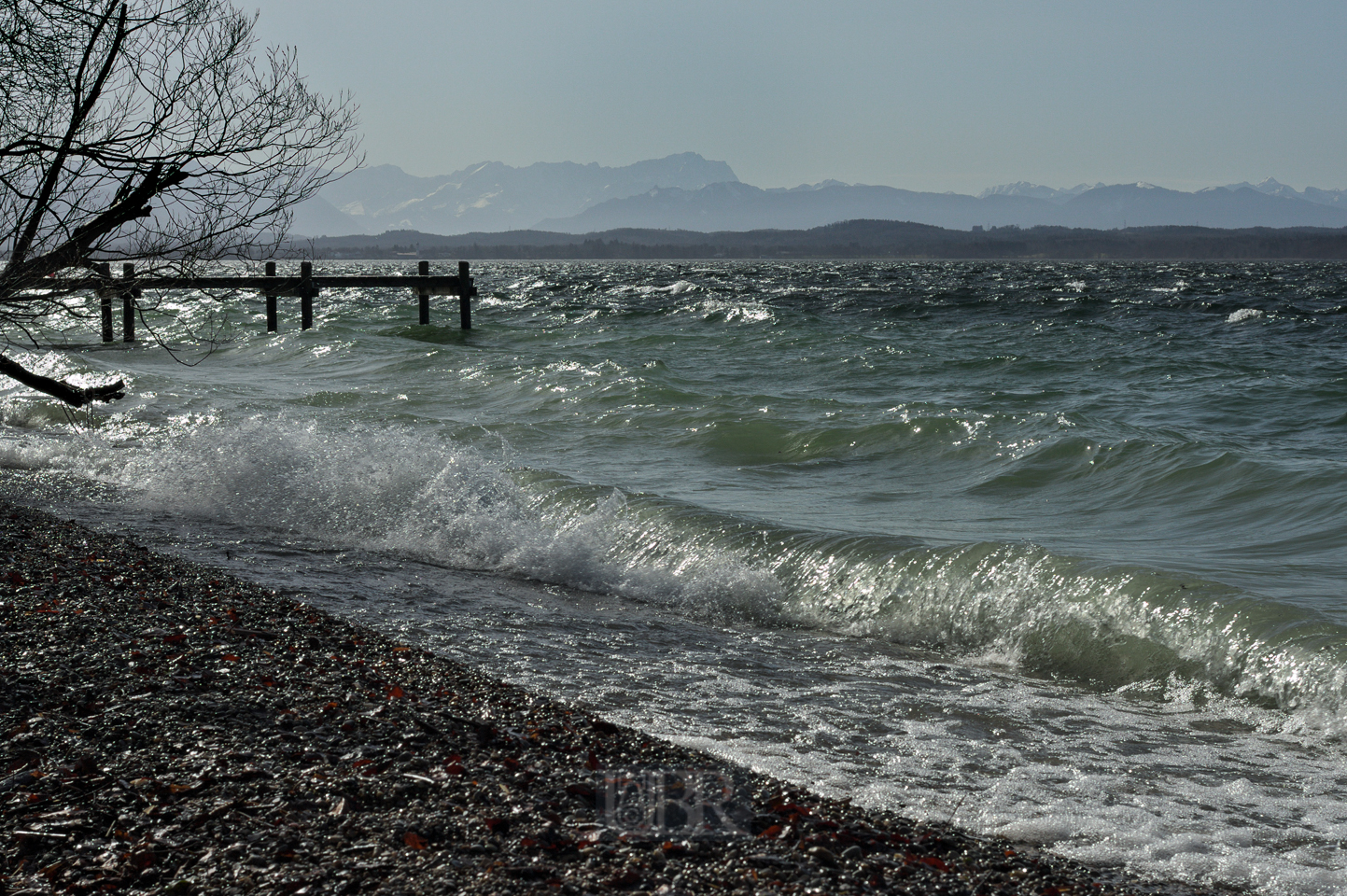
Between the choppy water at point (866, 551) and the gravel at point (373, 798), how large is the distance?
0.54m

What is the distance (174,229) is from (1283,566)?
7372 millimetres

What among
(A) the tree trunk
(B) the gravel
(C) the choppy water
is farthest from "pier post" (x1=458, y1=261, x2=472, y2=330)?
(B) the gravel

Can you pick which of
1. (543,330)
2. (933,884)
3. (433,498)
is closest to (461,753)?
(933,884)

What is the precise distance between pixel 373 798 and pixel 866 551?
459 cm

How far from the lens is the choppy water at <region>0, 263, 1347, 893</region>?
422 cm

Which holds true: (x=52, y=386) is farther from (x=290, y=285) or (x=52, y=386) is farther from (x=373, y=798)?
(x=290, y=285)

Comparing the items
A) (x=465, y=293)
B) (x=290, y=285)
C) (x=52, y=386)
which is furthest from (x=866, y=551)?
(x=465, y=293)

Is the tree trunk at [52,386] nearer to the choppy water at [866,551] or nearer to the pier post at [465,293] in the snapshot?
the choppy water at [866,551]

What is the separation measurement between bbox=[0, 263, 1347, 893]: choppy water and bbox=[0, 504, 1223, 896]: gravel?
1.76 ft

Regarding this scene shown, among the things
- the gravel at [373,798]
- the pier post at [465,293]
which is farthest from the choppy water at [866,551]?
the pier post at [465,293]

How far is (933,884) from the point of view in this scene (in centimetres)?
288

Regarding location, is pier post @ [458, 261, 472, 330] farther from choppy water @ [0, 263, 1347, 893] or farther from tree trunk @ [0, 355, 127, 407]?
tree trunk @ [0, 355, 127, 407]

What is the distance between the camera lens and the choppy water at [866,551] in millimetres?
4223

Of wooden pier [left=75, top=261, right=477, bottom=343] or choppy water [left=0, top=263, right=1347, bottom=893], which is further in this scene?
wooden pier [left=75, top=261, right=477, bottom=343]
